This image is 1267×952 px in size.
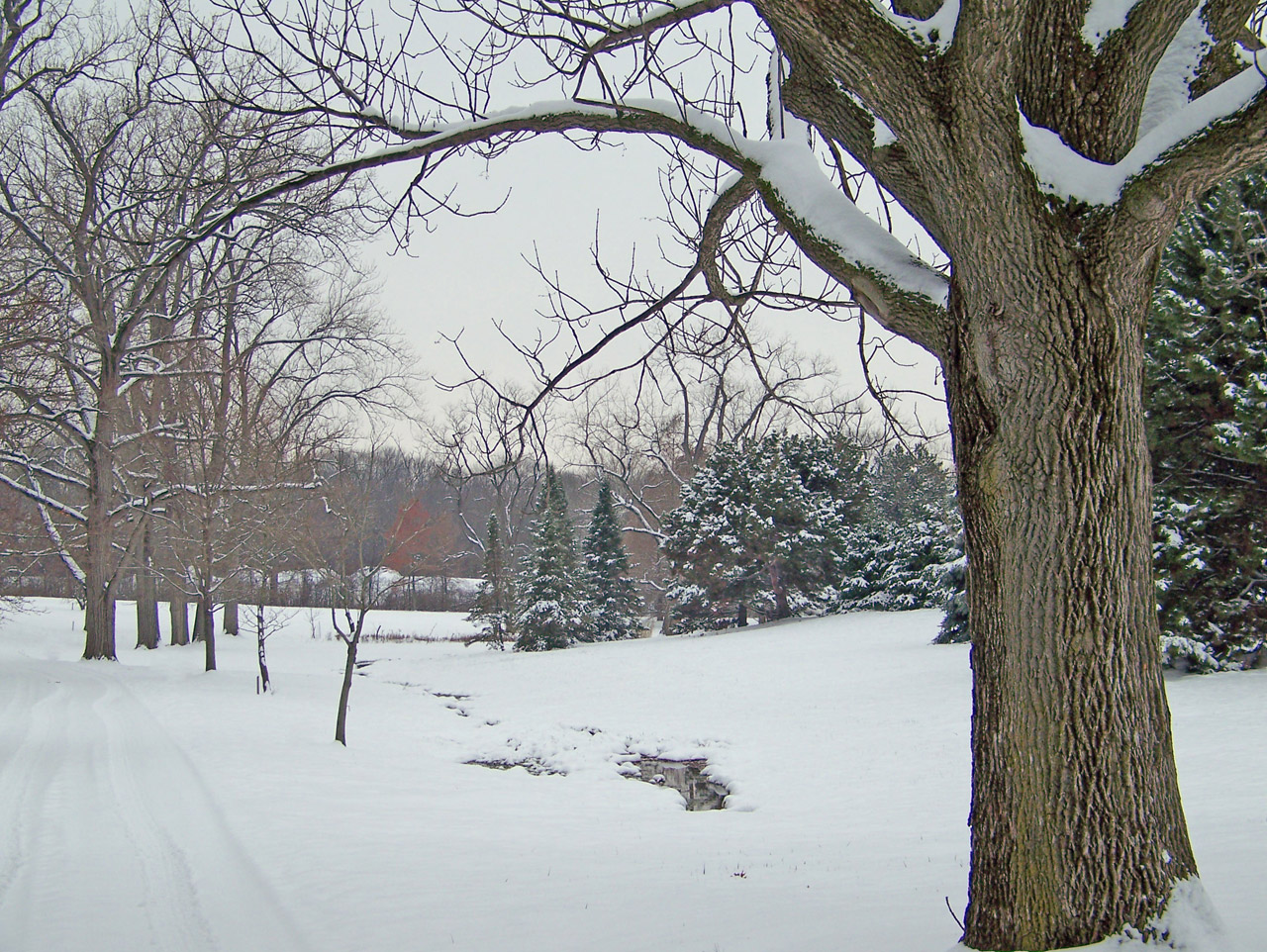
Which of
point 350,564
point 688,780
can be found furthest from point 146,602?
point 688,780

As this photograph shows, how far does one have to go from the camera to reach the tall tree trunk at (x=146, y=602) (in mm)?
23141

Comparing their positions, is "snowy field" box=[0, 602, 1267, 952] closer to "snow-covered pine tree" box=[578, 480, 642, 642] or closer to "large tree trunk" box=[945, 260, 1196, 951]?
"large tree trunk" box=[945, 260, 1196, 951]

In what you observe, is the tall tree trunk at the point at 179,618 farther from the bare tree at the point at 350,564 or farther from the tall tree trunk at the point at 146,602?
the bare tree at the point at 350,564

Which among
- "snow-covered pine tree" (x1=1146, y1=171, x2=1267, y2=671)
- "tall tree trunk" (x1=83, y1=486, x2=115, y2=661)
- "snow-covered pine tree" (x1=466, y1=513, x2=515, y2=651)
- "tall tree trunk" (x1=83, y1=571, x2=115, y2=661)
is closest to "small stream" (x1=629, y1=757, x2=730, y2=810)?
"snow-covered pine tree" (x1=1146, y1=171, x2=1267, y2=671)

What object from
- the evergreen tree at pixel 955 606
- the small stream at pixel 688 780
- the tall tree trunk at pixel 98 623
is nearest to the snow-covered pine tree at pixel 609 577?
the evergreen tree at pixel 955 606

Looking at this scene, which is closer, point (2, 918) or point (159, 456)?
point (2, 918)

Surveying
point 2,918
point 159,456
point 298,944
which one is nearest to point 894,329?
point 298,944

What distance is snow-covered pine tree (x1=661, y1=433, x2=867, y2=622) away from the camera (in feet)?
91.8

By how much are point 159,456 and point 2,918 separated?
1729 centimetres

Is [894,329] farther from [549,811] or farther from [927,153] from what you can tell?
[549,811]

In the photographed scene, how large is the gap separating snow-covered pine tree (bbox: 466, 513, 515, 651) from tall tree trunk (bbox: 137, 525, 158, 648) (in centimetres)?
1032

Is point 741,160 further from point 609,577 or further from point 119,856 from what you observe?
point 609,577

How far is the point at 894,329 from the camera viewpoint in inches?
121

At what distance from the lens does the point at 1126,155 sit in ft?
8.53
